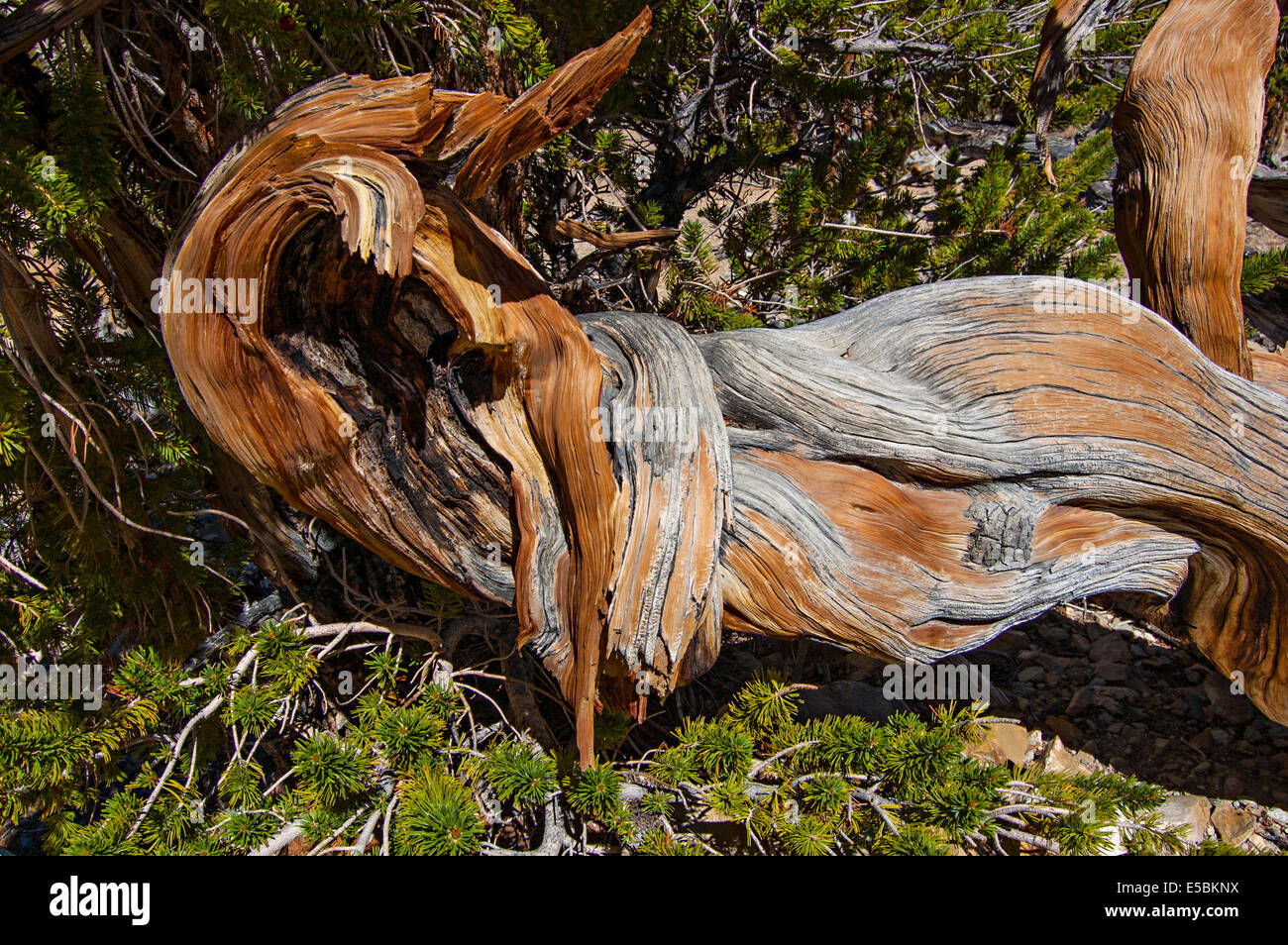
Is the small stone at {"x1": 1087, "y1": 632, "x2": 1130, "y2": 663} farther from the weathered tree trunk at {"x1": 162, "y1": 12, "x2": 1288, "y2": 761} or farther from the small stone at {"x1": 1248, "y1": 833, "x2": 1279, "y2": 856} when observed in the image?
the weathered tree trunk at {"x1": 162, "y1": 12, "x2": 1288, "y2": 761}

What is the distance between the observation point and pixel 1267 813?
3.15 meters

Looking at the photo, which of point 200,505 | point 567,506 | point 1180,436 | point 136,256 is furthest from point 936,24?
point 200,505

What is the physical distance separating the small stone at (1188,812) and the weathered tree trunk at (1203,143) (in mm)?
1580

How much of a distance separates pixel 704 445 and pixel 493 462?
566 mm

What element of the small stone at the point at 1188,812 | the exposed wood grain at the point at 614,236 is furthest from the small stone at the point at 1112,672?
the exposed wood grain at the point at 614,236

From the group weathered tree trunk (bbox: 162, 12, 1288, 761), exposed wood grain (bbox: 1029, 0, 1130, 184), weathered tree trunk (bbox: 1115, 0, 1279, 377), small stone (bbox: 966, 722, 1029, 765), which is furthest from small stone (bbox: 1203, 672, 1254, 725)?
exposed wood grain (bbox: 1029, 0, 1130, 184)

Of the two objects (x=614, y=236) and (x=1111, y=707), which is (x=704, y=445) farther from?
(x=1111, y=707)

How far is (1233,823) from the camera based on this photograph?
3109 millimetres

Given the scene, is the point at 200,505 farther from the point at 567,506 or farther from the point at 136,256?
the point at 567,506

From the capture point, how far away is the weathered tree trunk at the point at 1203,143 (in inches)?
105

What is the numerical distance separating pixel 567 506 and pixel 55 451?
1.52 meters

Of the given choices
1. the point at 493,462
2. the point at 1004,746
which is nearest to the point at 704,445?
the point at 493,462

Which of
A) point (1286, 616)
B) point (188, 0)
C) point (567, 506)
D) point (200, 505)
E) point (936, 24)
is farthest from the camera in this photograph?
point (936, 24)

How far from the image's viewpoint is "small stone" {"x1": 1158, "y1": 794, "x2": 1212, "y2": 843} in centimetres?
308
